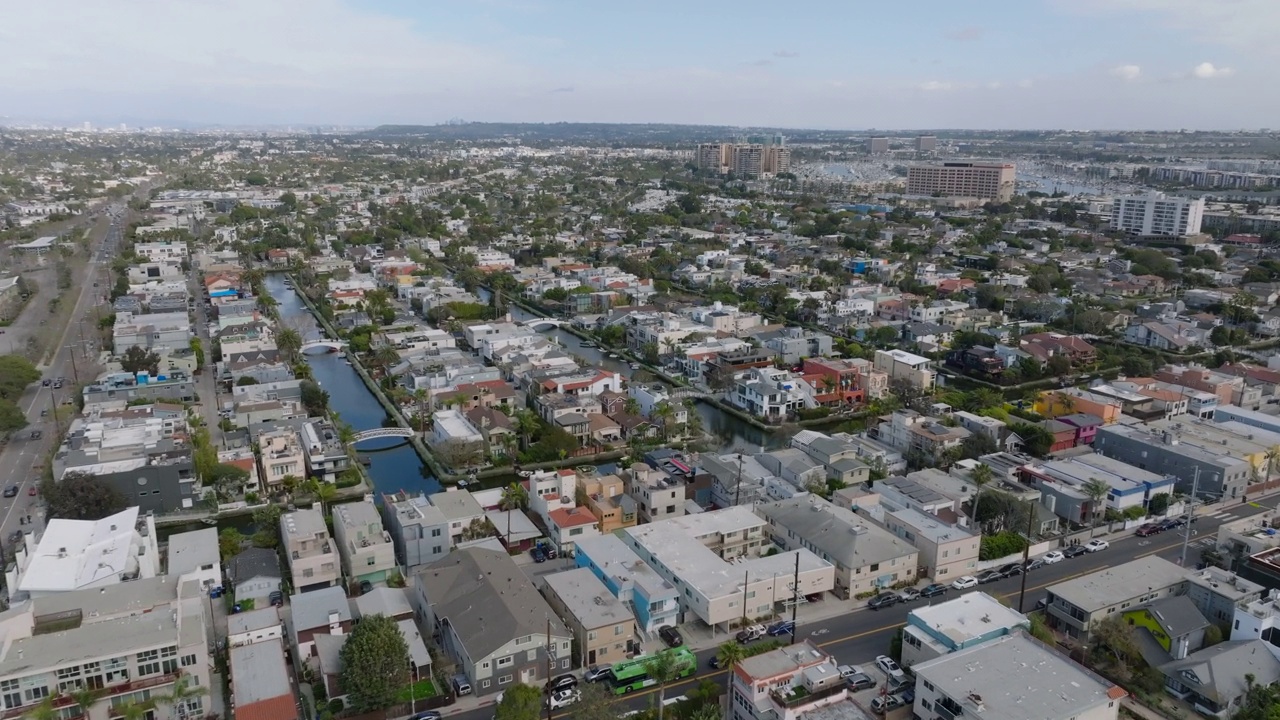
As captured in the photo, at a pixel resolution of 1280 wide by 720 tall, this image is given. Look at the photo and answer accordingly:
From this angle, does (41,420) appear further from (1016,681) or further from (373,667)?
(1016,681)

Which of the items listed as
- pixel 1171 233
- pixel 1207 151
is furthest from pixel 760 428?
pixel 1207 151

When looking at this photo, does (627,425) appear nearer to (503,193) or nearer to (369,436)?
(369,436)

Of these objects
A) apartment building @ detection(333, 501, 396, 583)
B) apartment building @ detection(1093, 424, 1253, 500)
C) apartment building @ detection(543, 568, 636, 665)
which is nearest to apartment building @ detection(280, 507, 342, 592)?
apartment building @ detection(333, 501, 396, 583)

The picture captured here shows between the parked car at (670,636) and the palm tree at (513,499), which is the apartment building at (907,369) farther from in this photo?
the parked car at (670,636)

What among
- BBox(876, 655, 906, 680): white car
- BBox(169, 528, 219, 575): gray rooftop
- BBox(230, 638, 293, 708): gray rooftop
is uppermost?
BBox(230, 638, 293, 708): gray rooftop

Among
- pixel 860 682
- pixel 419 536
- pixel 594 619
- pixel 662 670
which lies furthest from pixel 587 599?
pixel 860 682

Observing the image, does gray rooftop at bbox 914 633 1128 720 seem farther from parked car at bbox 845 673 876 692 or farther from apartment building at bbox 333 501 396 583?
apartment building at bbox 333 501 396 583
